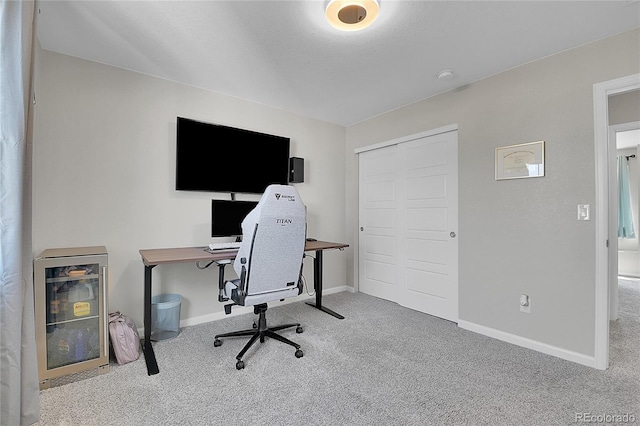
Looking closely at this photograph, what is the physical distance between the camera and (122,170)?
2.63 meters

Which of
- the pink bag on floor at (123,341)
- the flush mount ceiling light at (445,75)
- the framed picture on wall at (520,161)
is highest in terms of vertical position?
the flush mount ceiling light at (445,75)

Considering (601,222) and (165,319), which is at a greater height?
(601,222)

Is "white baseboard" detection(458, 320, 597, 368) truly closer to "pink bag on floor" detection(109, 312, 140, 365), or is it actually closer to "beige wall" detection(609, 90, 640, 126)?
"beige wall" detection(609, 90, 640, 126)

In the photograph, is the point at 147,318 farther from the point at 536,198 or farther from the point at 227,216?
the point at 536,198

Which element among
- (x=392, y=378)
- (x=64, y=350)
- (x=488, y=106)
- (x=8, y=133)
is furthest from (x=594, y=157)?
(x=64, y=350)

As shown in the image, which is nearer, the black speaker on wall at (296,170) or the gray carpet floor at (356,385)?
the gray carpet floor at (356,385)

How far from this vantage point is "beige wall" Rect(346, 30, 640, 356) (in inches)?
87.5

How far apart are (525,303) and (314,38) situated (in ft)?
9.05

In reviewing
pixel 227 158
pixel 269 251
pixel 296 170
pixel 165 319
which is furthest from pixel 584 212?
pixel 165 319

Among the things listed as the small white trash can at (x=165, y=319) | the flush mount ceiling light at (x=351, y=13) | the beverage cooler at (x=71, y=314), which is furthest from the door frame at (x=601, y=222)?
the beverage cooler at (x=71, y=314)

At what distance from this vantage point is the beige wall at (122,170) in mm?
2338

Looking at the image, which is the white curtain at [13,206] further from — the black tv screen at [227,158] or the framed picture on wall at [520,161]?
the framed picture on wall at [520,161]

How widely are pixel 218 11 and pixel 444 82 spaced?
6.98 ft

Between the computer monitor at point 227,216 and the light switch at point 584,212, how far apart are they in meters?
2.80
